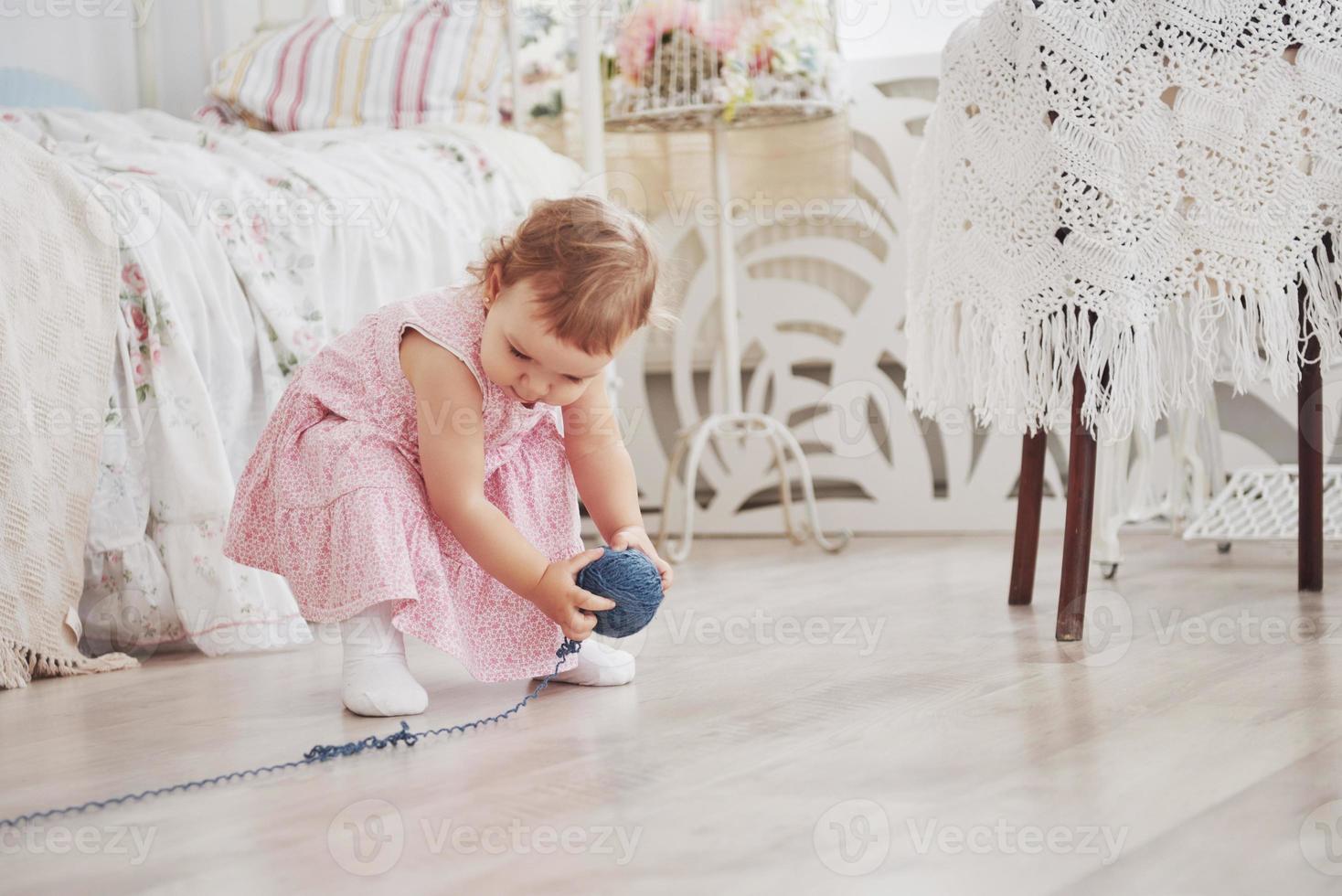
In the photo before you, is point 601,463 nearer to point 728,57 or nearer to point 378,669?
point 378,669

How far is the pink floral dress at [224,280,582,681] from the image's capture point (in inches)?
46.4

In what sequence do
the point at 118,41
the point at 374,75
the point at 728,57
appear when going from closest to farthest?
the point at 728,57
the point at 374,75
the point at 118,41

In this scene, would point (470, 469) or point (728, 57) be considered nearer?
point (470, 469)

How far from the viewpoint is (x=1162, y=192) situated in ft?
4.39

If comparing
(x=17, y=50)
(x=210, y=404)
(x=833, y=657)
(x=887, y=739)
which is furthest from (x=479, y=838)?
(x=17, y=50)

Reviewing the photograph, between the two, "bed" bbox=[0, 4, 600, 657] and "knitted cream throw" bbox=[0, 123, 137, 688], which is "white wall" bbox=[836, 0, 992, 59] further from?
"knitted cream throw" bbox=[0, 123, 137, 688]

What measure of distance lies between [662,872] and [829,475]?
75.1 inches

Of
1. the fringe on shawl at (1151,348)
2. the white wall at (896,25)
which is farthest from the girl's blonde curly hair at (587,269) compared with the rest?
the white wall at (896,25)

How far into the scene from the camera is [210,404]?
1.55 metres

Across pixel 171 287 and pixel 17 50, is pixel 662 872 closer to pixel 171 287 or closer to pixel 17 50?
pixel 171 287

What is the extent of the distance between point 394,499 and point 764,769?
45 centimetres

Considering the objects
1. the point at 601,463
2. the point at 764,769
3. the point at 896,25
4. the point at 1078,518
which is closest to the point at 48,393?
the point at 601,463

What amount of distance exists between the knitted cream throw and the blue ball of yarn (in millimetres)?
616

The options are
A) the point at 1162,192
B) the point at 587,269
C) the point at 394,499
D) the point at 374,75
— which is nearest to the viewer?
the point at 587,269
